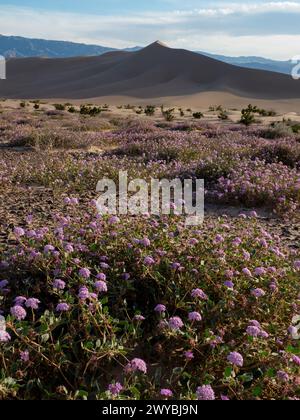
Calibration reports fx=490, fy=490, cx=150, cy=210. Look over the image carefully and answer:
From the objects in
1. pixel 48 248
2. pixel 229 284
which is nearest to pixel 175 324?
pixel 229 284

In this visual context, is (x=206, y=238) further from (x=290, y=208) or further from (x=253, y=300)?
(x=290, y=208)

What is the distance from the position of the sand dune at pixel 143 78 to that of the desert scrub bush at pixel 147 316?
61.7m

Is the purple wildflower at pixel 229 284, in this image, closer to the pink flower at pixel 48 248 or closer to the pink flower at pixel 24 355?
the pink flower at pixel 48 248

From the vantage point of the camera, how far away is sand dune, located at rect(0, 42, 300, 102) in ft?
243

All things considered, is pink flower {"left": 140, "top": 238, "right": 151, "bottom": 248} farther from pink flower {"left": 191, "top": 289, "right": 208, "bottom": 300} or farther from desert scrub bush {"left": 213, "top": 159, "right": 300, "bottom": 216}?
desert scrub bush {"left": 213, "top": 159, "right": 300, "bottom": 216}

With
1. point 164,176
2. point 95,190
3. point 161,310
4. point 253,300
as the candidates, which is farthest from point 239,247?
point 164,176

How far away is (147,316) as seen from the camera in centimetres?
359

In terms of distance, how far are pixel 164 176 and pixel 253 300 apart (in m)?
5.60

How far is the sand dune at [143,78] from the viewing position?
74000 mm

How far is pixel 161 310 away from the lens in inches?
132

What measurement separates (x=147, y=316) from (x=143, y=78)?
91425mm

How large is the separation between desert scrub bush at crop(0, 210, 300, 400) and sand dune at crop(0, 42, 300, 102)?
2429 inches

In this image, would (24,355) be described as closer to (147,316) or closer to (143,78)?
(147,316)

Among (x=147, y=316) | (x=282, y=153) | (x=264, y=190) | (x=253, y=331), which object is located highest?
(x=282, y=153)
